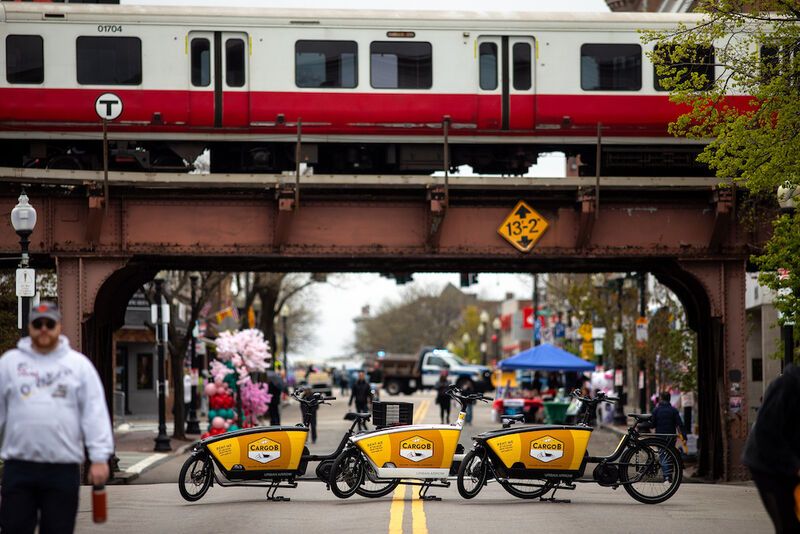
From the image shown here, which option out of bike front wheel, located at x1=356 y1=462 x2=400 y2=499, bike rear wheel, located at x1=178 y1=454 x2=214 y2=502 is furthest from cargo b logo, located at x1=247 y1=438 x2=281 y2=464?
bike front wheel, located at x1=356 y1=462 x2=400 y2=499

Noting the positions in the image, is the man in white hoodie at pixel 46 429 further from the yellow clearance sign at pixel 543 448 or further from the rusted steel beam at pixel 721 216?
the rusted steel beam at pixel 721 216

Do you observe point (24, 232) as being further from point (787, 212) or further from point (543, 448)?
point (787, 212)

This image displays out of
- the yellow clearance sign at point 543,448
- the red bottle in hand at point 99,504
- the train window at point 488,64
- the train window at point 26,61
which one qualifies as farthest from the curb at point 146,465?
the red bottle in hand at point 99,504

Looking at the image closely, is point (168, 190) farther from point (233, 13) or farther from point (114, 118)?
point (233, 13)

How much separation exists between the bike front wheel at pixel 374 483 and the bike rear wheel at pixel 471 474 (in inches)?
31.1

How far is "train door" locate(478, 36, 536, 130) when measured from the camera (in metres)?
22.3

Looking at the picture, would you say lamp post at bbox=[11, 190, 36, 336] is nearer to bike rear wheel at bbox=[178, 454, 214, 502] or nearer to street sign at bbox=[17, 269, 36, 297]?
street sign at bbox=[17, 269, 36, 297]

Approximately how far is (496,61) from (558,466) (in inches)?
336

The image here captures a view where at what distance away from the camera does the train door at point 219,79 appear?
21.9m

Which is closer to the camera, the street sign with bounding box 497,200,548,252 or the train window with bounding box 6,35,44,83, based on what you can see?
the street sign with bounding box 497,200,548,252

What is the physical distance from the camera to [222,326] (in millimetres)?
66875

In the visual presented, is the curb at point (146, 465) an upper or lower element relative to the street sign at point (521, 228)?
lower

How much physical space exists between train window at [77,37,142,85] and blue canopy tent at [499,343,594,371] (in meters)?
19.3

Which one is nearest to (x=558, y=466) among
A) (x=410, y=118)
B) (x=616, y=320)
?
(x=410, y=118)
